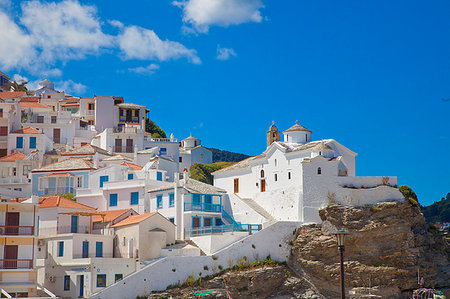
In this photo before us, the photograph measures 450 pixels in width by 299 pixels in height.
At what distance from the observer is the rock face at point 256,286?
47559 mm

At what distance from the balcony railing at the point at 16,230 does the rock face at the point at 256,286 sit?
419 inches

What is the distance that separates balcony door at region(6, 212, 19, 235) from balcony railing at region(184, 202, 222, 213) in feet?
50.9

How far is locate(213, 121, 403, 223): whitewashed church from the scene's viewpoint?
5341 centimetres

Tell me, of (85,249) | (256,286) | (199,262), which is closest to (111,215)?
(85,249)

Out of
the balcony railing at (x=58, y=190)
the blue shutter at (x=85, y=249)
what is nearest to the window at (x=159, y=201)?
the blue shutter at (x=85, y=249)

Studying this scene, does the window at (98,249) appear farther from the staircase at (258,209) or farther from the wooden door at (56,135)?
the wooden door at (56,135)

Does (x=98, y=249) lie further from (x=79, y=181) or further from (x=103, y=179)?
(x=79, y=181)

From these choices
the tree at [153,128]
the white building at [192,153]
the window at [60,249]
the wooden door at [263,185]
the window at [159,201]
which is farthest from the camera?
the tree at [153,128]

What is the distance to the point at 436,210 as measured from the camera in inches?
4496

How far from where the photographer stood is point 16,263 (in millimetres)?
43219

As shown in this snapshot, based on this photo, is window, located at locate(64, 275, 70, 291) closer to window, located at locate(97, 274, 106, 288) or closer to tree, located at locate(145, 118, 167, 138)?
window, located at locate(97, 274, 106, 288)

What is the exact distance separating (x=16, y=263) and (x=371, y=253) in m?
28.1

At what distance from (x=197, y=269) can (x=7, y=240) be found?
14436 millimetres

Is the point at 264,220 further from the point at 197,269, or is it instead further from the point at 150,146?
the point at 150,146
